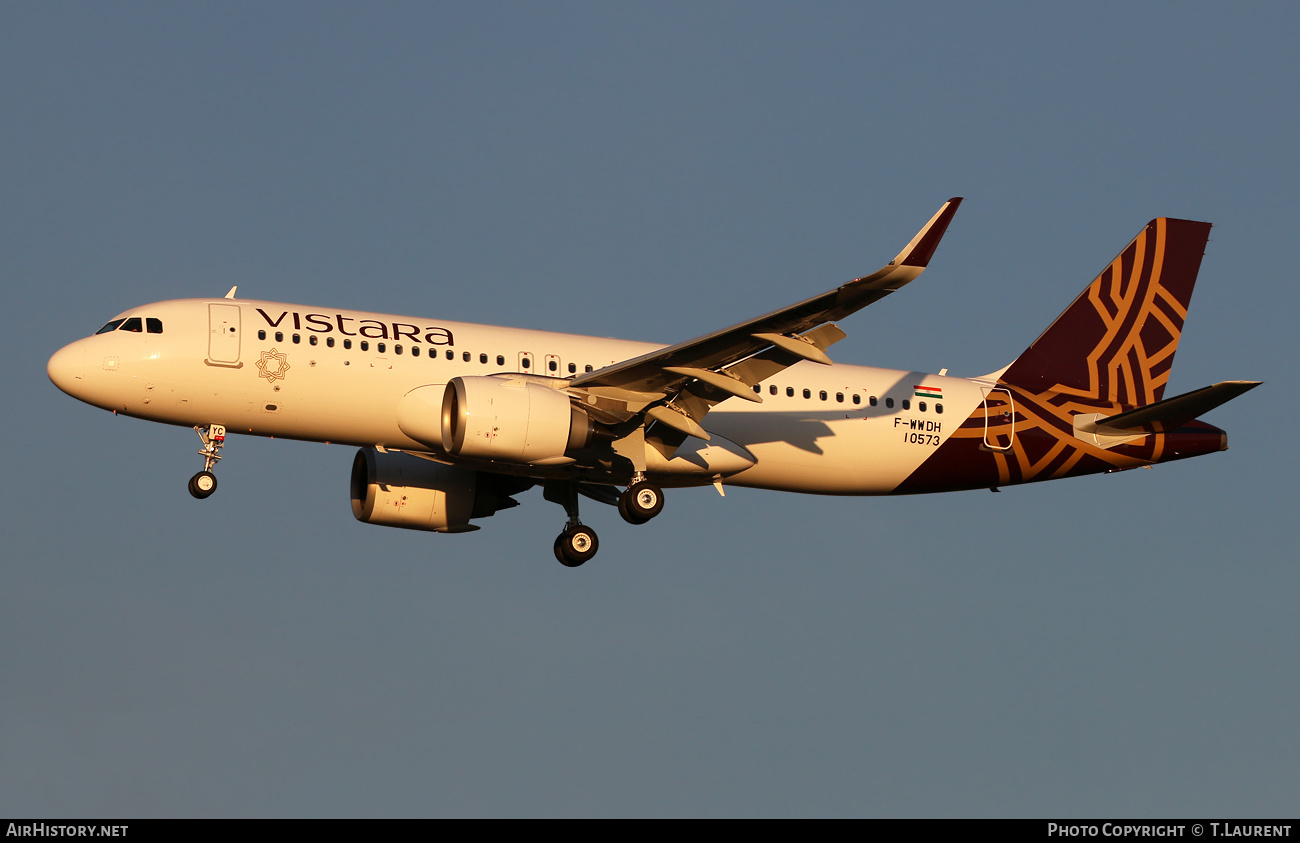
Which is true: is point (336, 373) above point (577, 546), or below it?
above

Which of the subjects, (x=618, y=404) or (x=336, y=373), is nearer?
(x=336, y=373)

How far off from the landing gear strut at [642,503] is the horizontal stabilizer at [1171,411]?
36.0 feet

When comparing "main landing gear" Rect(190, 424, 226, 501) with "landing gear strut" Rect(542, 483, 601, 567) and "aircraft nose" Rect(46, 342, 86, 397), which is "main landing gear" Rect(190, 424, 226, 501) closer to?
"aircraft nose" Rect(46, 342, 86, 397)

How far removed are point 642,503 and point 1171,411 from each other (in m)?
12.3

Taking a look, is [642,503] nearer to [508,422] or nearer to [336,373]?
[508,422]

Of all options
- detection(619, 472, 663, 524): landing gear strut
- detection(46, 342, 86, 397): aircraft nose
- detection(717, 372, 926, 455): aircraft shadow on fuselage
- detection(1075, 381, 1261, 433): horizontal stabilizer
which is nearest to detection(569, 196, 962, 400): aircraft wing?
detection(619, 472, 663, 524): landing gear strut

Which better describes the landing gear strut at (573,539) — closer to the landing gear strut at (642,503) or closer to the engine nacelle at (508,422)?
the landing gear strut at (642,503)

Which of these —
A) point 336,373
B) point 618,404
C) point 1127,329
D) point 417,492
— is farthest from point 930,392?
point 336,373

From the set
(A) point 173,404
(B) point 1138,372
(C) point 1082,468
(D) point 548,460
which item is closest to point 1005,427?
(C) point 1082,468

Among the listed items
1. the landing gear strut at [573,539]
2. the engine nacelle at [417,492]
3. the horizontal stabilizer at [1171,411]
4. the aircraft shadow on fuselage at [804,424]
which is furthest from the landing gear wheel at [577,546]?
the horizontal stabilizer at [1171,411]

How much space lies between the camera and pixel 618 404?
33312 millimetres

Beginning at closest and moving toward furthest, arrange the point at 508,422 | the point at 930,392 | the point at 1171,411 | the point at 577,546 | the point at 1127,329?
the point at 508,422
the point at 1171,411
the point at 577,546
the point at 930,392
the point at 1127,329

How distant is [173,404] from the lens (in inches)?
1293

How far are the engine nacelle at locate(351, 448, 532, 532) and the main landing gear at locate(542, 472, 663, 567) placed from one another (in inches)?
53.2
